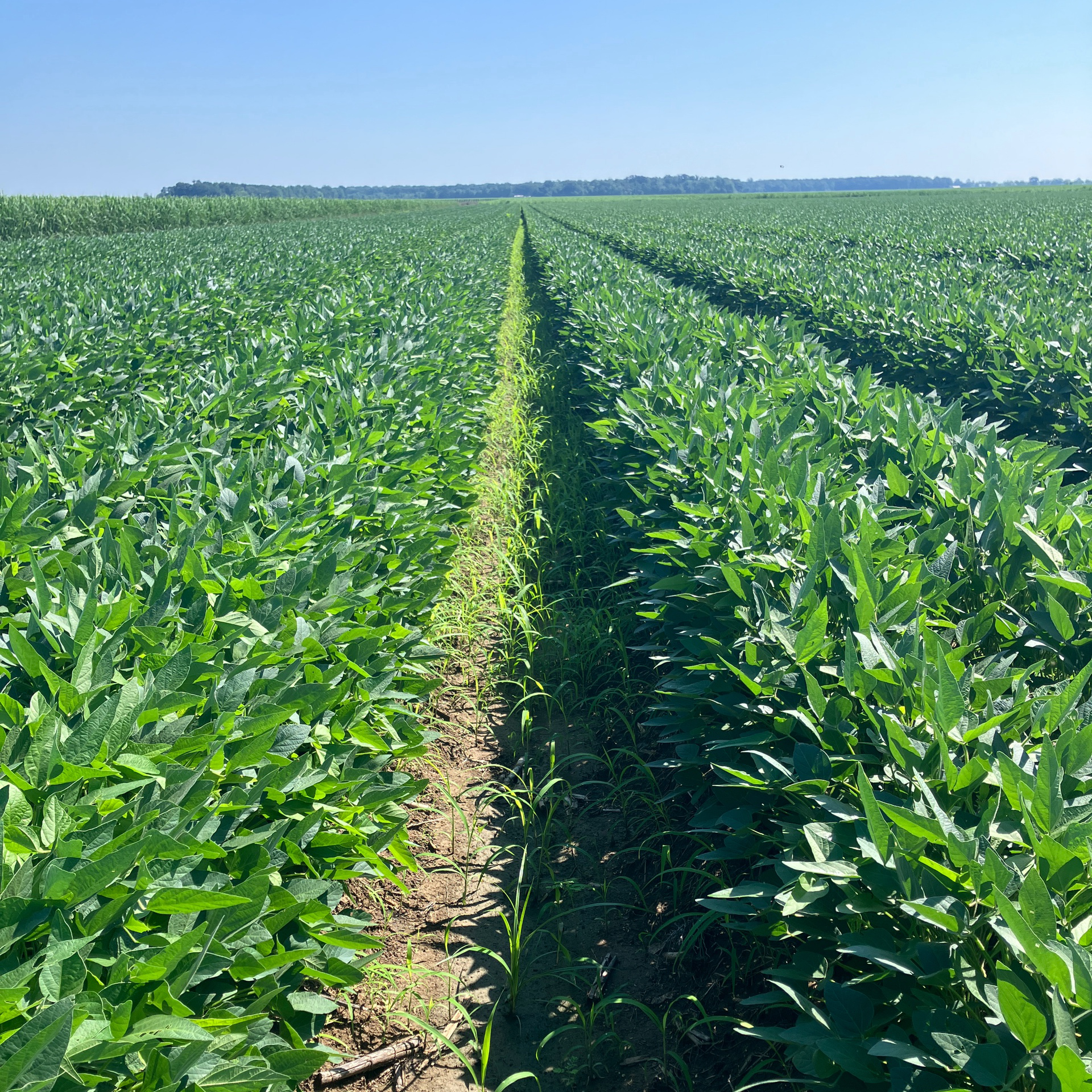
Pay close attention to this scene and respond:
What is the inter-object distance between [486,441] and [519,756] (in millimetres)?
4147

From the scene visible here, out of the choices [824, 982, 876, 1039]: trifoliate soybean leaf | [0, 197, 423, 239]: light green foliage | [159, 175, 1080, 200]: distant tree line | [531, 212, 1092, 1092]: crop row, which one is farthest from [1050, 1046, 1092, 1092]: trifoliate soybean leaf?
[159, 175, 1080, 200]: distant tree line

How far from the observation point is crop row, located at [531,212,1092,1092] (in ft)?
4.50

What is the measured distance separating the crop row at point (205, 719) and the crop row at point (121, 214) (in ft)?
118

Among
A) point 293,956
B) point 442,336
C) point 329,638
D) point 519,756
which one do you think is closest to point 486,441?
point 442,336

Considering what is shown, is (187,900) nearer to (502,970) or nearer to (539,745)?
(502,970)

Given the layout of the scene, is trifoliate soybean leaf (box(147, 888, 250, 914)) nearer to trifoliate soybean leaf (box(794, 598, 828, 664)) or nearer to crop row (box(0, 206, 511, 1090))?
crop row (box(0, 206, 511, 1090))

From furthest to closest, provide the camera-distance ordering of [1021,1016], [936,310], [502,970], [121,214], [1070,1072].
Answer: [121,214] < [936,310] < [502,970] < [1021,1016] < [1070,1072]

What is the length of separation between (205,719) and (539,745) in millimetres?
2420

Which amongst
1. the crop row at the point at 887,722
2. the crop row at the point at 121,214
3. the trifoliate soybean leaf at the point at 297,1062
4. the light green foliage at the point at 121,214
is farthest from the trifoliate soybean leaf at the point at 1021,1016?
the light green foliage at the point at 121,214

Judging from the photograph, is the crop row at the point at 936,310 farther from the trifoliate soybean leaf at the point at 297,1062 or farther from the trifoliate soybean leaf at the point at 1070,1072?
the trifoliate soybean leaf at the point at 297,1062

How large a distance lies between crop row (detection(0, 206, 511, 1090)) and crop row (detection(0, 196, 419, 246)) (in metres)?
35.9

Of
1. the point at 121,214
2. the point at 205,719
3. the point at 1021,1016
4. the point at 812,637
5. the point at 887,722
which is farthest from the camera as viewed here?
the point at 121,214

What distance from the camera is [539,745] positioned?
4.10 metres

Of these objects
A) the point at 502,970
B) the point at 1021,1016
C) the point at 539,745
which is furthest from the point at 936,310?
the point at 1021,1016
